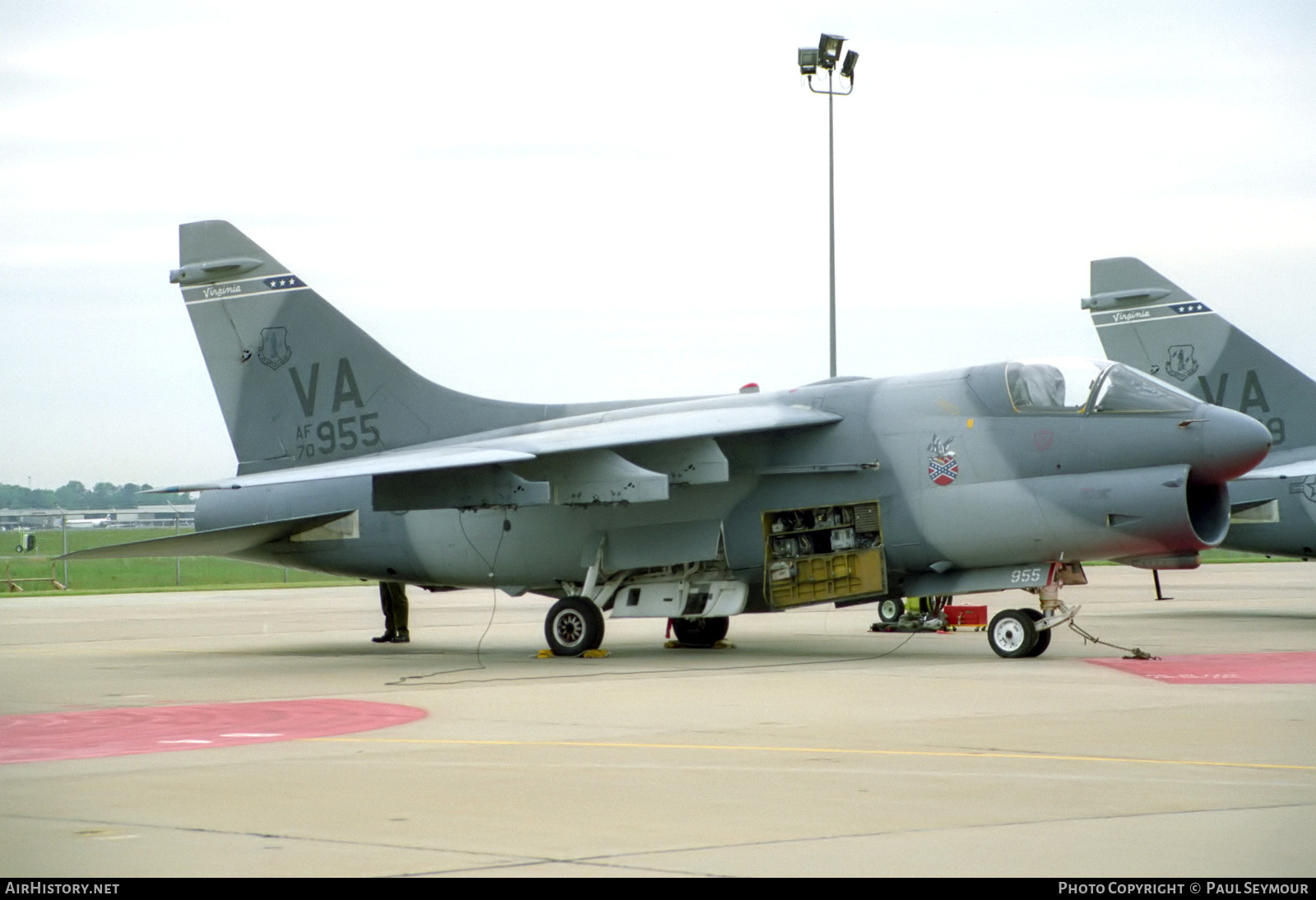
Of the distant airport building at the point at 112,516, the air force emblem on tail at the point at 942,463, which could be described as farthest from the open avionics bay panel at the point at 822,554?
the distant airport building at the point at 112,516

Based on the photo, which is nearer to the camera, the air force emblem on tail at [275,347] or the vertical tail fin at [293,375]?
the vertical tail fin at [293,375]

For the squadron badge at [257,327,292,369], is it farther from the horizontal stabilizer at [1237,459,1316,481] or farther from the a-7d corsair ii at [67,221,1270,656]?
the horizontal stabilizer at [1237,459,1316,481]

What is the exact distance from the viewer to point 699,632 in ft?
63.0

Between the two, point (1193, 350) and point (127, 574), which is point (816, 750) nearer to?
point (1193, 350)

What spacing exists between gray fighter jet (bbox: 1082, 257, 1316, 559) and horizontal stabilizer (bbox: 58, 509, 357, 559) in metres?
13.0

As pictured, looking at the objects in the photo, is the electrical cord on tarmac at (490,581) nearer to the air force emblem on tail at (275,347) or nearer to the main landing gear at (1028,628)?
the air force emblem on tail at (275,347)

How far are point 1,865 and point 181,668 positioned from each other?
432 inches

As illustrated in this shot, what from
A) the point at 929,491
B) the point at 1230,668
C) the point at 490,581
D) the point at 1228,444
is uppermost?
the point at 1228,444

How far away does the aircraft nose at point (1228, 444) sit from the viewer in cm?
1485

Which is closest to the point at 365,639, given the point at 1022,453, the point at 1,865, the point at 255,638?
the point at 255,638

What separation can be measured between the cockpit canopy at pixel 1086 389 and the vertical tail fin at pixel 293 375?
630cm

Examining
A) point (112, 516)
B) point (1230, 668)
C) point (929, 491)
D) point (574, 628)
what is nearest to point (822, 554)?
point (929, 491)

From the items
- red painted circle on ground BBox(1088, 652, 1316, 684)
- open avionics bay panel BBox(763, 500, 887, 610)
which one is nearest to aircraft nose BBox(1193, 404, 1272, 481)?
red painted circle on ground BBox(1088, 652, 1316, 684)

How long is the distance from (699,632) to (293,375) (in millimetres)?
6378
